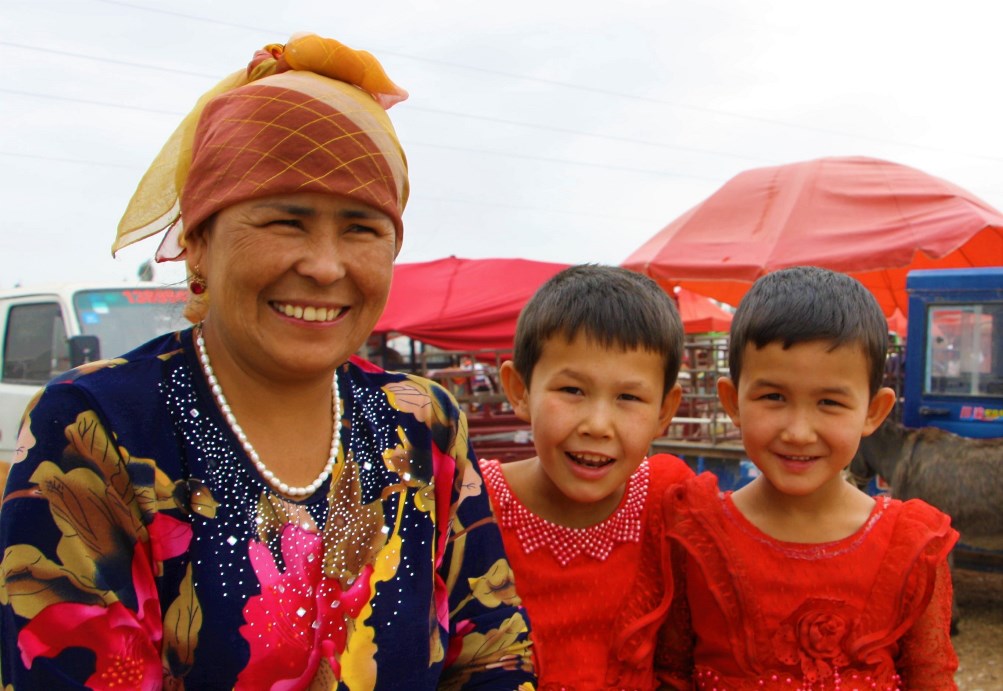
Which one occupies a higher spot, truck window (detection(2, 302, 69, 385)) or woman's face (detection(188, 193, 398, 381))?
woman's face (detection(188, 193, 398, 381))

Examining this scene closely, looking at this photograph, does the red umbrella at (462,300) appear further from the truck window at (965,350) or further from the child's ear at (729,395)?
the child's ear at (729,395)

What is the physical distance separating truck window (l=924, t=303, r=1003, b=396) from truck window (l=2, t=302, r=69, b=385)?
20.5ft

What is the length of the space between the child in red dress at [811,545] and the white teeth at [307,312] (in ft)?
3.29

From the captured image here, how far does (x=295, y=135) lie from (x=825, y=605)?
4.68 feet

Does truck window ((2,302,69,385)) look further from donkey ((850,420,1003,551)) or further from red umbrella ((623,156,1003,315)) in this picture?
donkey ((850,420,1003,551))

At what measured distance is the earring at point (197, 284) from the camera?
4.37 ft

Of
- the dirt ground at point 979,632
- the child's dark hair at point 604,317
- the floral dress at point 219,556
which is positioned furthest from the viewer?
the dirt ground at point 979,632

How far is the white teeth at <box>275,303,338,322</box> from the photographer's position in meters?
1.25

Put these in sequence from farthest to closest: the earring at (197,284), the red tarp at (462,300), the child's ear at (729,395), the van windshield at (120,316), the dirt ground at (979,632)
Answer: the red tarp at (462,300), the van windshield at (120,316), the dirt ground at (979,632), the child's ear at (729,395), the earring at (197,284)

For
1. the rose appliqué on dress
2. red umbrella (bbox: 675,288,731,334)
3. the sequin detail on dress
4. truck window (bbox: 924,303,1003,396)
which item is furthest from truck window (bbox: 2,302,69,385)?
red umbrella (bbox: 675,288,731,334)

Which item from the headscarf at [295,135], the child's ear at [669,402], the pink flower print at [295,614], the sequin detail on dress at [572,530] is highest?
the headscarf at [295,135]

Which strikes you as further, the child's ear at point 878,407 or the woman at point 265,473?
the child's ear at point 878,407

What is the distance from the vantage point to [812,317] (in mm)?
1759

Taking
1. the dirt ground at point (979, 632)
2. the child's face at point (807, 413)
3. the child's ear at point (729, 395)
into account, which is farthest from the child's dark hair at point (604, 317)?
the dirt ground at point (979, 632)
